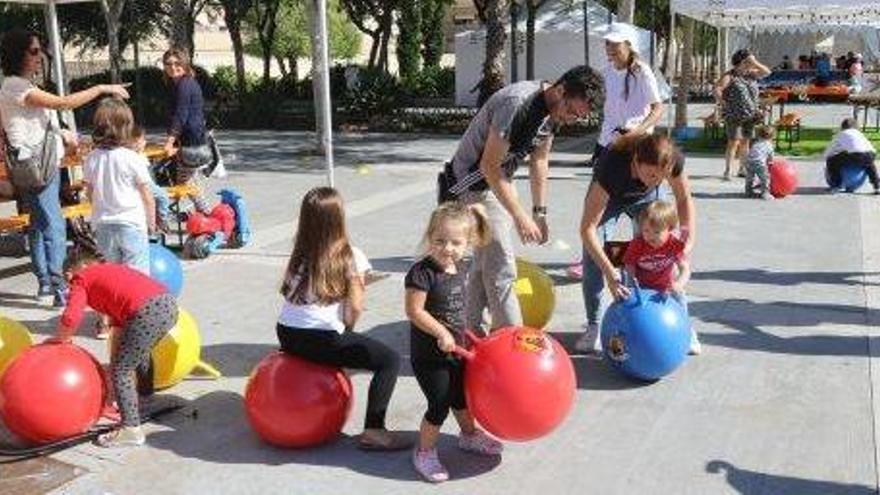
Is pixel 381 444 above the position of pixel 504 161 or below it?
below

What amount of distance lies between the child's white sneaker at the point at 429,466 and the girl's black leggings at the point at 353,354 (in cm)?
34

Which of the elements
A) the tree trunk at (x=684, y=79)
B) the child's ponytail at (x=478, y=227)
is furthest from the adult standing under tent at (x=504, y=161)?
the tree trunk at (x=684, y=79)

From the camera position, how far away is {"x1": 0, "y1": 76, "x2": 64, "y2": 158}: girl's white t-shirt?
7.02 metres

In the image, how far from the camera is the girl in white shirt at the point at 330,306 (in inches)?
181

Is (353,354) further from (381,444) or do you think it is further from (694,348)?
(694,348)

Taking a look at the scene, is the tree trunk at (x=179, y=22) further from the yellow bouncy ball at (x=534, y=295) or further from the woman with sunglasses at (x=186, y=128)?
the yellow bouncy ball at (x=534, y=295)

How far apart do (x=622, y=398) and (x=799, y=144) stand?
14.5m

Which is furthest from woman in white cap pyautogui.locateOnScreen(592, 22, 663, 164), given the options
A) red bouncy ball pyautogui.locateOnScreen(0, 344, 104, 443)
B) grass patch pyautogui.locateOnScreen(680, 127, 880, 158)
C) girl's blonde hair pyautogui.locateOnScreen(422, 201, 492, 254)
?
grass patch pyautogui.locateOnScreen(680, 127, 880, 158)

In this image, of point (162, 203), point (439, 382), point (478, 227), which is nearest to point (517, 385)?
point (439, 382)

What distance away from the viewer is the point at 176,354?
5.44 metres

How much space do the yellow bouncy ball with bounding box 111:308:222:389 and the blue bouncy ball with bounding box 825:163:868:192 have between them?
9676 mm

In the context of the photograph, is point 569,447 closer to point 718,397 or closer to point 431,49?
point 718,397

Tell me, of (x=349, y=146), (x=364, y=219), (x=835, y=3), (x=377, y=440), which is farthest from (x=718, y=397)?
(x=349, y=146)

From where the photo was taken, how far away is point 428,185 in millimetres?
14039
